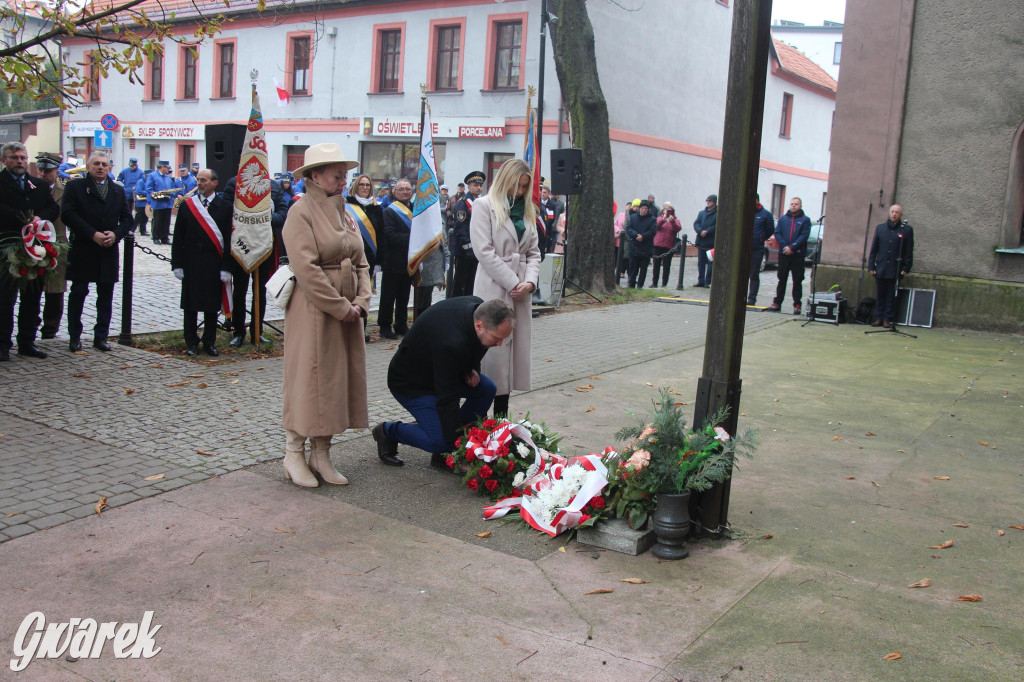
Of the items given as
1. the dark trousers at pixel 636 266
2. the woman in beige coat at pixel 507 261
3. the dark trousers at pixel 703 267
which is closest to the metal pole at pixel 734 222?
the woman in beige coat at pixel 507 261

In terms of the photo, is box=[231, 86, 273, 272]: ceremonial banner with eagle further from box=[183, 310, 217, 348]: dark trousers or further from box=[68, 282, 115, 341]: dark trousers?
box=[68, 282, 115, 341]: dark trousers

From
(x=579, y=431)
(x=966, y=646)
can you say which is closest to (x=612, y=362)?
(x=579, y=431)

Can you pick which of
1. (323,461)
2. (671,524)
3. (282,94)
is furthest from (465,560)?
(282,94)

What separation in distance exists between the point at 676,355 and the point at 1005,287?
6183mm

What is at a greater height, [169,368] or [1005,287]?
[1005,287]

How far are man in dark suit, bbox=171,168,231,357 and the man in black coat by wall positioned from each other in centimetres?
964

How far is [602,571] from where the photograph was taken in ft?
14.4

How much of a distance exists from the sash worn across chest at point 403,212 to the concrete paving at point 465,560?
3709mm

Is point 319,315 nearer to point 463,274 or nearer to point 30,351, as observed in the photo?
point 30,351

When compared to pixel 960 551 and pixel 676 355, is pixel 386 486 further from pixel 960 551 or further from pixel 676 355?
pixel 676 355

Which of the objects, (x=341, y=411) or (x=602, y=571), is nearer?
(x=602, y=571)

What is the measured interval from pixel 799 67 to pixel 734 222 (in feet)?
117

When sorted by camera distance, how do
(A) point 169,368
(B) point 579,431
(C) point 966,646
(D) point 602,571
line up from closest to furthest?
(C) point 966,646 → (D) point 602,571 → (B) point 579,431 → (A) point 169,368

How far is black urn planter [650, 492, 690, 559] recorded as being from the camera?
455 cm
